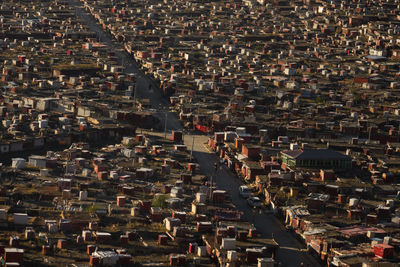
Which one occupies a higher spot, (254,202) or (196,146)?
(196,146)

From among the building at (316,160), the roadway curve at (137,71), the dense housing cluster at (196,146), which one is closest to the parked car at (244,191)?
the dense housing cluster at (196,146)

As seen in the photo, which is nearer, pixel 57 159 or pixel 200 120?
pixel 57 159

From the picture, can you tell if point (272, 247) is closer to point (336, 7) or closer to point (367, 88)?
point (367, 88)

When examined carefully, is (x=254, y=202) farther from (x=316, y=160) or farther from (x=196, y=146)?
(x=196, y=146)

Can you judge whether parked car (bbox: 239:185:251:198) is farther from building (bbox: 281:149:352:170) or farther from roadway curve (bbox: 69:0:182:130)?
roadway curve (bbox: 69:0:182:130)

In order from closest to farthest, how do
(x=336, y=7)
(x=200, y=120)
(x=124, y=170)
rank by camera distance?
1. (x=124, y=170)
2. (x=200, y=120)
3. (x=336, y=7)

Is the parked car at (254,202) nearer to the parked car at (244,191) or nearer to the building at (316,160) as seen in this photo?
the parked car at (244,191)

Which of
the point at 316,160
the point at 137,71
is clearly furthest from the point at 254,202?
the point at 137,71

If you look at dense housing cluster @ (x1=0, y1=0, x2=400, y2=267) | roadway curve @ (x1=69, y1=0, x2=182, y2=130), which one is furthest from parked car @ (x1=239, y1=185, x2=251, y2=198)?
roadway curve @ (x1=69, y1=0, x2=182, y2=130)

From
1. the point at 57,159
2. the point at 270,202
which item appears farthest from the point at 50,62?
the point at 270,202
